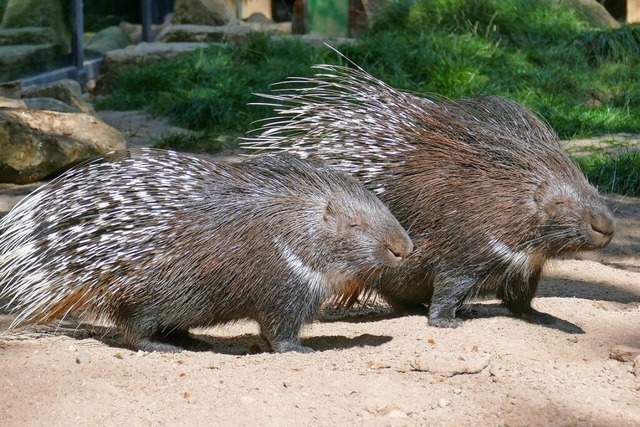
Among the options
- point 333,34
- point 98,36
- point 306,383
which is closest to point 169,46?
point 98,36

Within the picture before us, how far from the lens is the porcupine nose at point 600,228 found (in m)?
4.36

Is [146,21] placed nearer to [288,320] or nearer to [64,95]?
[64,95]

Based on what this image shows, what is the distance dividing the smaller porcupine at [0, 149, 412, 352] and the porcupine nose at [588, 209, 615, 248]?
0.85 meters

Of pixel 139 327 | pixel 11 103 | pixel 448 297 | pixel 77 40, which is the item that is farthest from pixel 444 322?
pixel 77 40

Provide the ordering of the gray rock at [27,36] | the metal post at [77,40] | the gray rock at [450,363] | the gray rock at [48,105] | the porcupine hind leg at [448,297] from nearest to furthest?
the gray rock at [450,363] < the porcupine hind leg at [448,297] < the gray rock at [48,105] < the gray rock at [27,36] < the metal post at [77,40]

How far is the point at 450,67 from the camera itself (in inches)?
423

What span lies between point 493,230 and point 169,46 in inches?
392

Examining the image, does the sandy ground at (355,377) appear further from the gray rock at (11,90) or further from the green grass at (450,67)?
the gray rock at (11,90)

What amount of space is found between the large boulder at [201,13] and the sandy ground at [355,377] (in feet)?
38.9

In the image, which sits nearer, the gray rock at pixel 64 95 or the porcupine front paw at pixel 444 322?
the porcupine front paw at pixel 444 322

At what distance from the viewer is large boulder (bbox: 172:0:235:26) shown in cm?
1603

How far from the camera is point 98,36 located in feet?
46.1

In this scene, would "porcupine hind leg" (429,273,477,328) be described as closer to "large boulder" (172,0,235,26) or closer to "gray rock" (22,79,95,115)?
"gray rock" (22,79,95,115)

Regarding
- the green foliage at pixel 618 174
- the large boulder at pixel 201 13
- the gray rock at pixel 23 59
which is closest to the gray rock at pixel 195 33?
the large boulder at pixel 201 13
